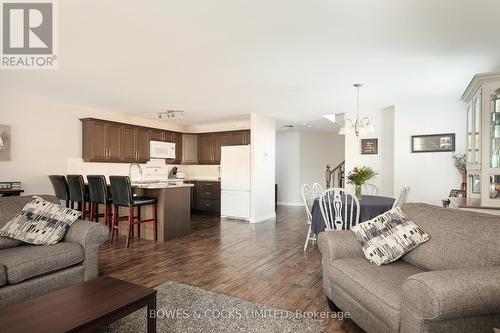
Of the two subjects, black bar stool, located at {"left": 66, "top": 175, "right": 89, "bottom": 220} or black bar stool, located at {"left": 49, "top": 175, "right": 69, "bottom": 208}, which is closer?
black bar stool, located at {"left": 66, "top": 175, "right": 89, "bottom": 220}

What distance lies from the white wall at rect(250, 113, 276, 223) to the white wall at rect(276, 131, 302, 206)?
2.28 m

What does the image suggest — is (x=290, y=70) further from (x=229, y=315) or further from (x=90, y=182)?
(x=90, y=182)

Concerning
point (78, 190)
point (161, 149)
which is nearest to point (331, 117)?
point (161, 149)

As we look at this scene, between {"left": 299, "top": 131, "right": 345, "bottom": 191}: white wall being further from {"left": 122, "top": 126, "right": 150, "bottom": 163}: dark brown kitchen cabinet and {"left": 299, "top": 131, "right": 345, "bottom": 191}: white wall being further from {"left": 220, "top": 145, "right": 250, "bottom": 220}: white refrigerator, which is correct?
{"left": 122, "top": 126, "right": 150, "bottom": 163}: dark brown kitchen cabinet

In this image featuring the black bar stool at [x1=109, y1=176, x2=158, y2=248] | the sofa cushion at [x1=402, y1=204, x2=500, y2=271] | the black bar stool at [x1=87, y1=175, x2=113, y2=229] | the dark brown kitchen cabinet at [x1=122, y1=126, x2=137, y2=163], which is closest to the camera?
the sofa cushion at [x1=402, y1=204, x2=500, y2=271]

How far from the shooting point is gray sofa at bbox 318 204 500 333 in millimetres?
1379

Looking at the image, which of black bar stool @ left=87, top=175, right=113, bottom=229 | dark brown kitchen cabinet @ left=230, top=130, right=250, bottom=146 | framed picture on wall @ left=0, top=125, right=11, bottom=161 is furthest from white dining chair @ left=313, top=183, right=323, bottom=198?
framed picture on wall @ left=0, top=125, right=11, bottom=161

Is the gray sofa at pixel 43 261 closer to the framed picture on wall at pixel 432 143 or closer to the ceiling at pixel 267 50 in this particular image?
the ceiling at pixel 267 50

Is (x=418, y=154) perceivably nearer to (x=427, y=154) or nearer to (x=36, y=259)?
(x=427, y=154)

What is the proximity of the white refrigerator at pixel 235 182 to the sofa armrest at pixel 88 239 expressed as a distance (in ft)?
12.6

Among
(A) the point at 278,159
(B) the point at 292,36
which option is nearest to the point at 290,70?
(B) the point at 292,36

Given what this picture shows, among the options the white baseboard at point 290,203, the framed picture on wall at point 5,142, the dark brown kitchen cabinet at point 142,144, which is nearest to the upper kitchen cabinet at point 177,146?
the dark brown kitchen cabinet at point 142,144

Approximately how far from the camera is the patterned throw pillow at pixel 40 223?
248 centimetres

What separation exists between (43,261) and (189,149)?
549 cm
